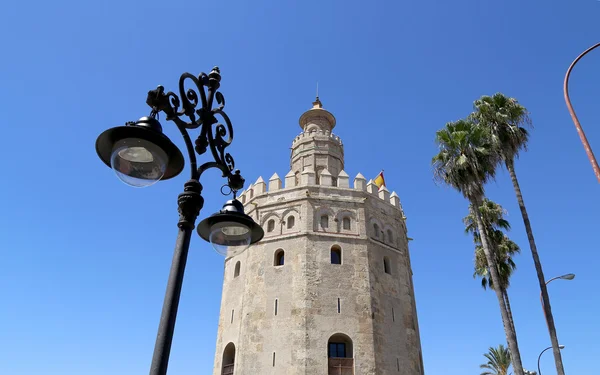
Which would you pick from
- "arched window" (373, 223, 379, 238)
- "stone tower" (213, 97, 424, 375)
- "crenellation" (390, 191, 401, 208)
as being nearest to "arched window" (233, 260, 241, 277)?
"stone tower" (213, 97, 424, 375)

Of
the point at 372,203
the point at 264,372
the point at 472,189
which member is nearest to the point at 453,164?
the point at 472,189

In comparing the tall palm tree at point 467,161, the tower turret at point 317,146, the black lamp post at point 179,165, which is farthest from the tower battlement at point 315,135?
the black lamp post at point 179,165

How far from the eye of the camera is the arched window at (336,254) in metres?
21.5

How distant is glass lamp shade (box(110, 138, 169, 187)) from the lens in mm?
3742

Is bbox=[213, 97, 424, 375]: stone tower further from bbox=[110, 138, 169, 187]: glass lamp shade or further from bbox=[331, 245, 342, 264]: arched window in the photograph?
bbox=[110, 138, 169, 187]: glass lamp shade

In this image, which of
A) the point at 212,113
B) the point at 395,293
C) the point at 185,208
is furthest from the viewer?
the point at 395,293

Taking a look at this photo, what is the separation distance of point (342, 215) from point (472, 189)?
7163 millimetres

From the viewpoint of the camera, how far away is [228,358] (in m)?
20.9

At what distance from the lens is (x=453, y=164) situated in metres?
17.8

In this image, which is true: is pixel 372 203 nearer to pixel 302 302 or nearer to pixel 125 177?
pixel 302 302

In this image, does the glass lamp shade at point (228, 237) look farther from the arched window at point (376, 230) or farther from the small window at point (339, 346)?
the arched window at point (376, 230)

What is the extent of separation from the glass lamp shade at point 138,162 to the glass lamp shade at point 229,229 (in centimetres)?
86

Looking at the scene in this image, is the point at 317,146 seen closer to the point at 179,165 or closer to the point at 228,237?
the point at 228,237

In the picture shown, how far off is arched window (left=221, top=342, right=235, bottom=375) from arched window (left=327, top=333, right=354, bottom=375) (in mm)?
4851
